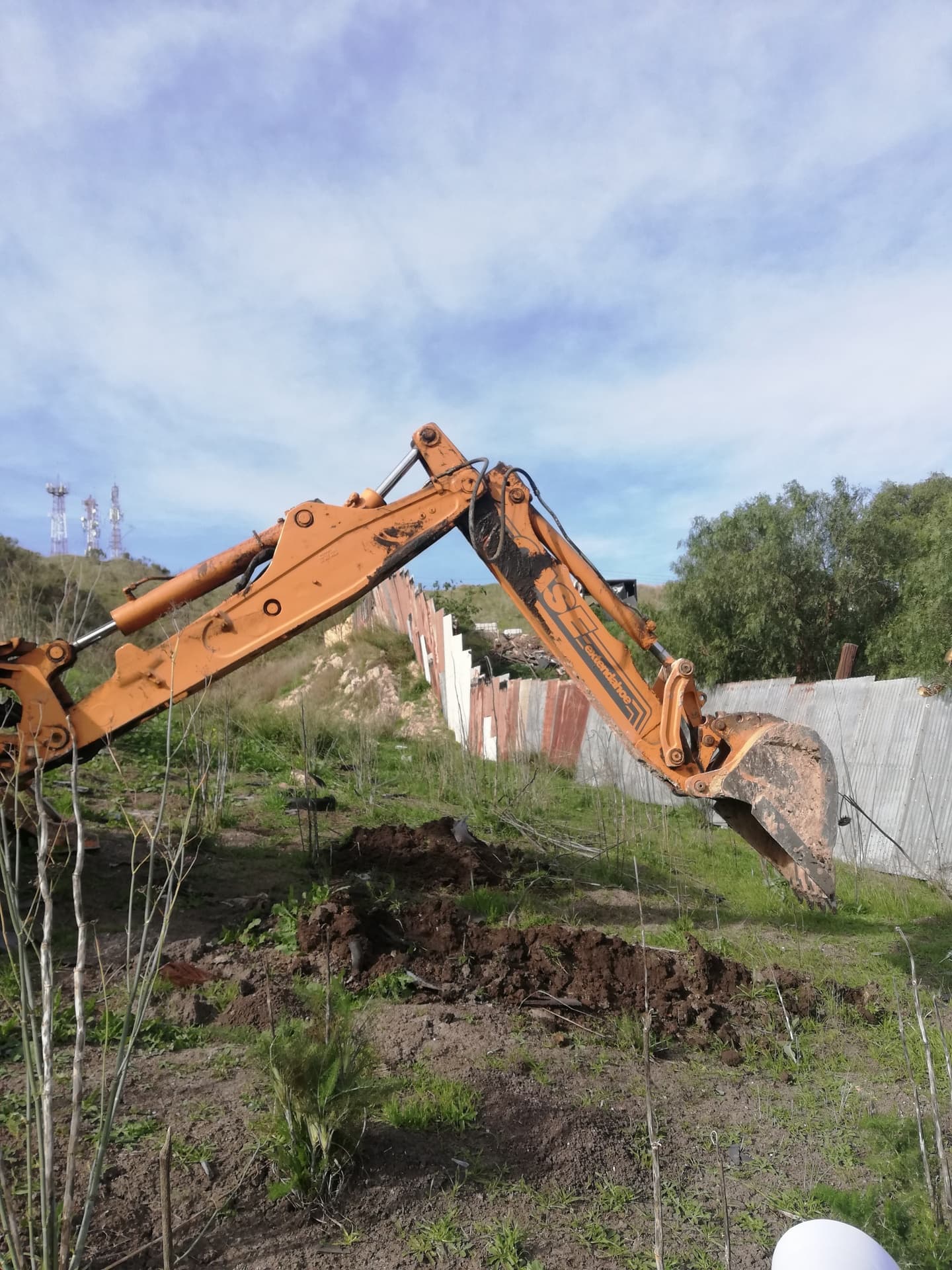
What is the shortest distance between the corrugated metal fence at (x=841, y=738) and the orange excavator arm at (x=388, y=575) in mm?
533

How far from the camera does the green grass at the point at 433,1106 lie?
3365mm

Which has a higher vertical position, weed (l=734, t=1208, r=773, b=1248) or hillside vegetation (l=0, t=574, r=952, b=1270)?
hillside vegetation (l=0, t=574, r=952, b=1270)

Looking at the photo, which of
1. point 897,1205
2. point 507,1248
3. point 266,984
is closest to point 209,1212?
point 507,1248

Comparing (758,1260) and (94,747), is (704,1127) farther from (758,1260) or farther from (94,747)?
(94,747)

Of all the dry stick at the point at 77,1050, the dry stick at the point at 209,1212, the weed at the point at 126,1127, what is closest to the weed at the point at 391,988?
the weed at the point at 126,1127

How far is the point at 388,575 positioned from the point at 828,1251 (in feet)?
15.0

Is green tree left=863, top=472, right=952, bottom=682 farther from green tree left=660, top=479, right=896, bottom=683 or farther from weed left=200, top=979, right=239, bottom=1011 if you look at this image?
weed left=200, top=979, right=239, bottom=1011

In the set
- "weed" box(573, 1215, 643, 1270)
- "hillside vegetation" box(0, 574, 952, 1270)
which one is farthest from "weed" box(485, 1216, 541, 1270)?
"weed" box(573, 1215, 643, 1270)

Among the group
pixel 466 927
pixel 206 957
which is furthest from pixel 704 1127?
A: pixel 206 957

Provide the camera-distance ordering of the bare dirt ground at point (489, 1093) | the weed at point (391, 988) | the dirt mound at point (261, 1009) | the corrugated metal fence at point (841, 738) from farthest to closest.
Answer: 1. the corrugated metal fence at point (841, 738)
2. the weed at point (391, 988)
3. the dirt mound at point (261, 1009)
4. the bare dirt ground at point (489, 1093)

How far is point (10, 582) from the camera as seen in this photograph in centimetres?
1836

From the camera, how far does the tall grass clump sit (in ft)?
9.42

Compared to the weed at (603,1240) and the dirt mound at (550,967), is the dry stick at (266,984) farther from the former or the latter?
the weed at (603,1240)

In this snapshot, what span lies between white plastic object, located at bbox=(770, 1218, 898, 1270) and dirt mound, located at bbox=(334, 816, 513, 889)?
4978 millimetres
